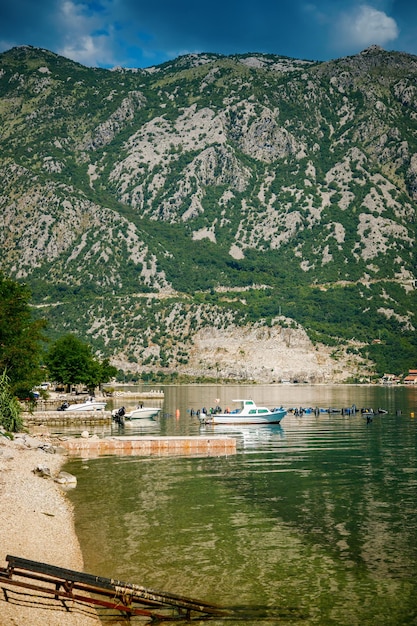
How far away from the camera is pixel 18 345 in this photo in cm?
8219

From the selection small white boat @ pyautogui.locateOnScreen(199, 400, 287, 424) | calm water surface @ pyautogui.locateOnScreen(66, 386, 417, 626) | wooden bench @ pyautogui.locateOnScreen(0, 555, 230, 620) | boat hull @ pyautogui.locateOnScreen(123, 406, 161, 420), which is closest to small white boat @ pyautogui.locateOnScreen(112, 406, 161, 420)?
boat hull @ pyautogui.locateOnScreen(123, 406, 161, 420)

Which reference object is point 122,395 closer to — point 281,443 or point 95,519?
point 281,443

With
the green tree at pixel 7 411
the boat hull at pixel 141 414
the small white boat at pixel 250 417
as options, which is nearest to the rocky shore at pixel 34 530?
the green tree at pixel 7 411

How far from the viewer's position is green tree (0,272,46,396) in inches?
3214

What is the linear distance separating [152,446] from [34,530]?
36.5 m

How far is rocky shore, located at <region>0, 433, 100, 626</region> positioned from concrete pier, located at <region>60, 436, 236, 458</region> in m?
8.78

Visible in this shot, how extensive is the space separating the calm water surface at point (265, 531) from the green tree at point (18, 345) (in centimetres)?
2558

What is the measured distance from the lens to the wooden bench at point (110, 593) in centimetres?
2067

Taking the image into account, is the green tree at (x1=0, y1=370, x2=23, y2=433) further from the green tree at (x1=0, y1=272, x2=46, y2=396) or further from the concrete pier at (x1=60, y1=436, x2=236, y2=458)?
the green tree at (x1=0, y1=272, x2=46, y2=396)

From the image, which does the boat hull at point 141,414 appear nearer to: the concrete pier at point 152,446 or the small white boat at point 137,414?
the small white boat at point 137,414

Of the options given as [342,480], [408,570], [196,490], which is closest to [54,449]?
[196,490]

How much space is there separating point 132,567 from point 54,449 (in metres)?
38.0

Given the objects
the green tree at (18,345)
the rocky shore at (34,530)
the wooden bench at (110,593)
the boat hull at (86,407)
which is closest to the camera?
the wooden bench at (110,593)

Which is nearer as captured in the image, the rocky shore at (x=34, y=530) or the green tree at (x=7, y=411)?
the rocky shore at (x=34, y=530)
